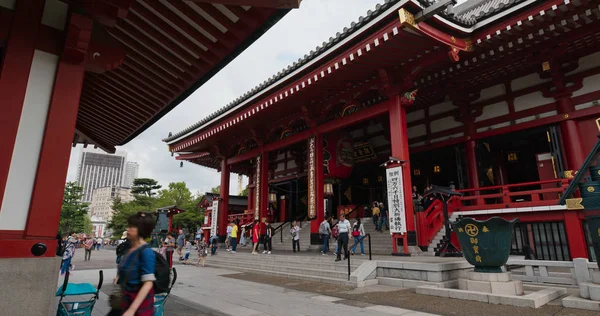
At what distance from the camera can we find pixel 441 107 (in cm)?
1317

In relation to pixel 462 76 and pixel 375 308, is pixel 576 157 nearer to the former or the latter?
pixel 462 76

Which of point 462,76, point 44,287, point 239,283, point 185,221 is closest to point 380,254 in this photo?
point 239,283

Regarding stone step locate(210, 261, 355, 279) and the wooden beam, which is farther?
stone step locate(210, 261, 355, 279)

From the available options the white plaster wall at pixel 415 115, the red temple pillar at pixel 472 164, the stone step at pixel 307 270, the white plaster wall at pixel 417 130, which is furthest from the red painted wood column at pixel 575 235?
the white plaster wall at pixel 415 115

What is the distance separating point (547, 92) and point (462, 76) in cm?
262

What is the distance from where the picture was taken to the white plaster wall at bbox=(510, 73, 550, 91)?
10836 millimetres


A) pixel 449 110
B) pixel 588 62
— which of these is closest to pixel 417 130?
pixel 449 110

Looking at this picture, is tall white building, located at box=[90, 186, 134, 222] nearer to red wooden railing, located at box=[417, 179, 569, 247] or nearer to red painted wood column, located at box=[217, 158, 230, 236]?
red painted wood column, located at box=[217, 158, 230, 236]

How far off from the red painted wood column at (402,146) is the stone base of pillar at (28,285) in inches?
334

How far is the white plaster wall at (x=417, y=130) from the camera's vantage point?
45.1 ft

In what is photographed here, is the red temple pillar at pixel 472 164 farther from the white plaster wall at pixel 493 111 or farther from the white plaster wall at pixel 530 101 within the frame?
the white plaster wall at pixel 530 101

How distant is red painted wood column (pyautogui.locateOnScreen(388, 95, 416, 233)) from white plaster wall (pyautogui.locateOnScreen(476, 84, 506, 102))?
389cm

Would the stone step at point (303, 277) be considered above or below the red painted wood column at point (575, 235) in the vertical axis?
below

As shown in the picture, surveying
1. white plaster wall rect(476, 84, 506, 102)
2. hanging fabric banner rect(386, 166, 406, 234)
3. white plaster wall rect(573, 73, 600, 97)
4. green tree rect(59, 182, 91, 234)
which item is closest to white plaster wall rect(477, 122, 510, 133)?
white plaster wall rect(476, 84, 506, 102)
